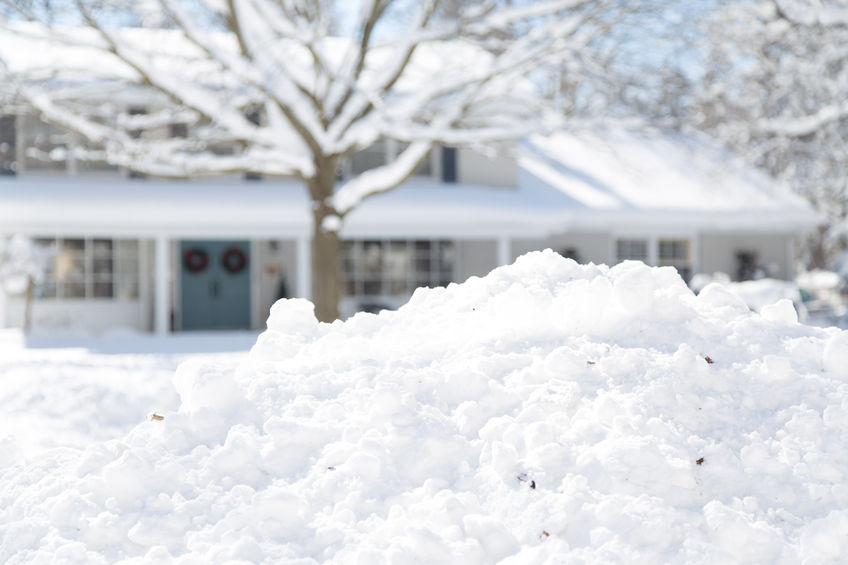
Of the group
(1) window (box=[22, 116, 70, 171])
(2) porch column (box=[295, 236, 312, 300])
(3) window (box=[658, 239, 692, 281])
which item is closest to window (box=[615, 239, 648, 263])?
(3) window (box=[658, 239, 692, 281])

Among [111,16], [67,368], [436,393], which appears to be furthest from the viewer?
[111,16]

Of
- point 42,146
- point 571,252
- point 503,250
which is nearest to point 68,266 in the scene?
point 42,146

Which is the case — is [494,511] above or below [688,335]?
below

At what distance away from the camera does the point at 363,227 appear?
15414 millimetres

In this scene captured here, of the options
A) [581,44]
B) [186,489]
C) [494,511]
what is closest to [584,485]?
[494,511]

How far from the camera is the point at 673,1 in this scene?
1022 centimetres

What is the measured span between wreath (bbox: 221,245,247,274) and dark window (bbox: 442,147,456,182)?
14.6 ft

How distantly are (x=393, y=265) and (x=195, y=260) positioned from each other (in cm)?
406

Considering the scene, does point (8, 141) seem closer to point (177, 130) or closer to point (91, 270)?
point (91, 270)

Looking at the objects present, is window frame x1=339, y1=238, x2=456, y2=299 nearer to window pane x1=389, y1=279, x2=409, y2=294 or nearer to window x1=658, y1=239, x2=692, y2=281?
window pane x1=389, y1=279, x2=409, y2=294

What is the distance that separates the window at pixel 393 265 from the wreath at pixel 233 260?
2107 mm

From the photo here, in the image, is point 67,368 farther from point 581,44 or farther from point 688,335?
point 581,44

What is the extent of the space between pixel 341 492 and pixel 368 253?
47.6ft

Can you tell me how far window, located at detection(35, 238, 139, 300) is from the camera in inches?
615
